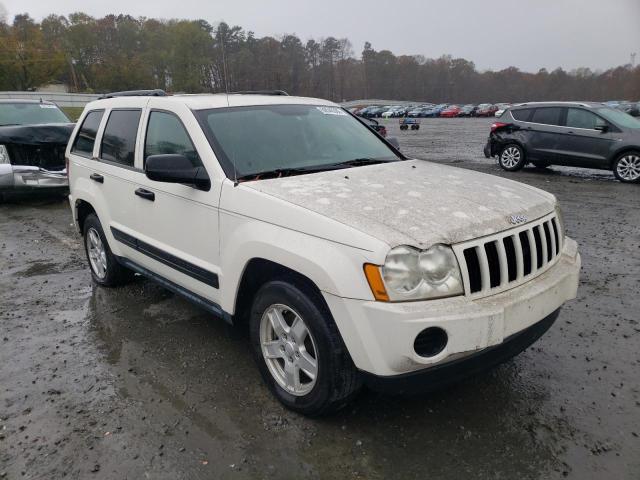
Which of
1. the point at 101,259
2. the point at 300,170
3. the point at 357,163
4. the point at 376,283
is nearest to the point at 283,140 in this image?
the point at 300,170

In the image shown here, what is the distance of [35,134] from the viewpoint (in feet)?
30.4

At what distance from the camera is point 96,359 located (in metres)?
3.69

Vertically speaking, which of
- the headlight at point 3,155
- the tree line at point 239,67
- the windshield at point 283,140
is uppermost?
the tree line at point 239,67

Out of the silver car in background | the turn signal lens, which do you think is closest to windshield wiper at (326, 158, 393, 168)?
the turn signal lens

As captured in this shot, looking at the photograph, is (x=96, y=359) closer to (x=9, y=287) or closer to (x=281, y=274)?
(x=281, y=274)

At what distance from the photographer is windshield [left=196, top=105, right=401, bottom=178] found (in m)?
3.34

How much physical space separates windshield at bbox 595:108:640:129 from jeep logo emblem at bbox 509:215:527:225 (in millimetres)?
9747

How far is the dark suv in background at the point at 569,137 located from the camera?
10.6 meters

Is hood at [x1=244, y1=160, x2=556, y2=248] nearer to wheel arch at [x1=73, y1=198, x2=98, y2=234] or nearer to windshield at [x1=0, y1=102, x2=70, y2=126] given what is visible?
wheel arch at [x1=73, y1=198, x2=98, y2=234]

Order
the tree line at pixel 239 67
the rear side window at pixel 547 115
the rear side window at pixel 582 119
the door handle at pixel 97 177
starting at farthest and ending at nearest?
the tree line at pixel 239 67
the rear side window at pixel 547 115
the rear side window at pixel 582 119
the door handle at pixel 97 177

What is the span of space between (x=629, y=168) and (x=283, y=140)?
31.6ft

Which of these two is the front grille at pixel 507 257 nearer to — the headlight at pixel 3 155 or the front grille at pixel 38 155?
the front grille at pixel 38 155

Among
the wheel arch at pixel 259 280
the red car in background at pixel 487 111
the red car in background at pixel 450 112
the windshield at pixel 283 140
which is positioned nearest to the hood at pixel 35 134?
the windshield at pixel 283 140

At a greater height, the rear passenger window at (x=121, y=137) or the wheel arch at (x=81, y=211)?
the rear passenger window at (x=121, y=137)
